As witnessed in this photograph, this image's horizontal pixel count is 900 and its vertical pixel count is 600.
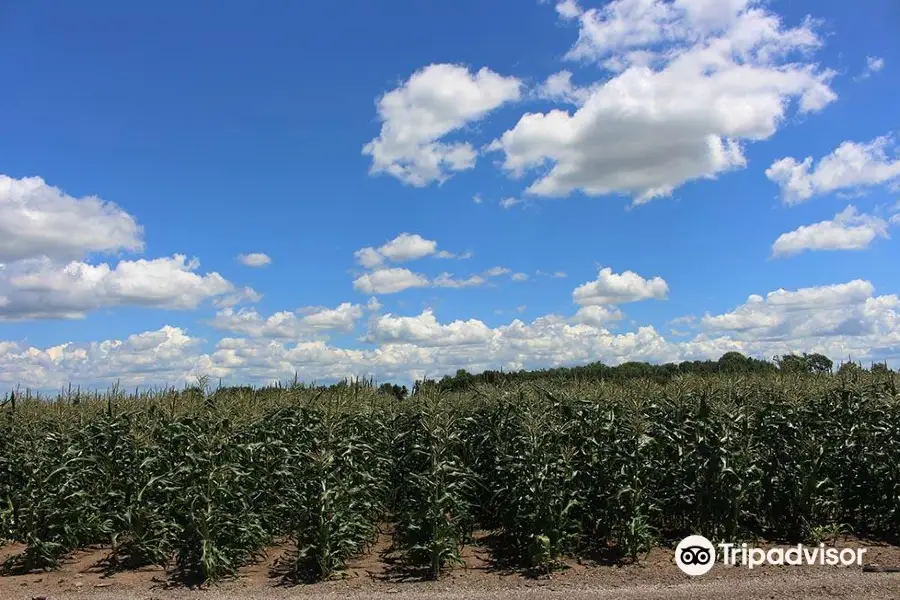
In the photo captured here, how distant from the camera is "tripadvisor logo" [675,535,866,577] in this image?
25.5 feet

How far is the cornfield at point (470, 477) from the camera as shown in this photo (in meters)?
7.83

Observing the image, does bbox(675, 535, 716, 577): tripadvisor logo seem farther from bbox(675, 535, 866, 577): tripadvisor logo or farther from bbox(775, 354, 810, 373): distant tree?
bbox(775, 354, 810, 373): distant tree

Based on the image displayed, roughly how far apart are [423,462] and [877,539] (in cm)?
622

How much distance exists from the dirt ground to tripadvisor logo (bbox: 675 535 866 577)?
146 mm

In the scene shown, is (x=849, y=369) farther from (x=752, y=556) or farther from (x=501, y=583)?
(x=501, y=583)

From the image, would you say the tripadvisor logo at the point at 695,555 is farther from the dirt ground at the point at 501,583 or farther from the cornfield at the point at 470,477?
the cornfield at the point at 470,477

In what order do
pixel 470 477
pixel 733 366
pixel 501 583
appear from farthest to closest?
pixel 733 366 → pixel 470 477 → pixel 501 583

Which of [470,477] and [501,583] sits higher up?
[470,477]

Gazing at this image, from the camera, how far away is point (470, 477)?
→ 28.6 ft

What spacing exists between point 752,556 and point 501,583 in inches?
125

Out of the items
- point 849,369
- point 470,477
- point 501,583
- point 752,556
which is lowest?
point 501,583

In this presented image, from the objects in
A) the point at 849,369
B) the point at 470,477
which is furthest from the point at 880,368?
the point at 470,477

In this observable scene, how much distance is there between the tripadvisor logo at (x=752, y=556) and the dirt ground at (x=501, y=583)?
0.48 feet

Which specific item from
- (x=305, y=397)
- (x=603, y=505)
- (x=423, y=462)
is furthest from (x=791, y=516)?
(x=305, y=397)
